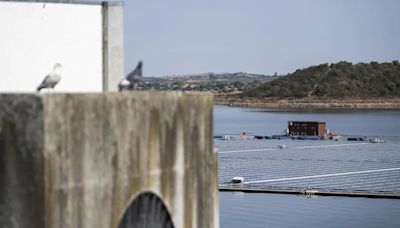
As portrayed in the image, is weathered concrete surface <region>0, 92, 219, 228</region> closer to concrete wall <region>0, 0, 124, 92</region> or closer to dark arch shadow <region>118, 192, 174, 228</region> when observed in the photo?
dark arch shadow <region>118, 192, 174, 228</region>

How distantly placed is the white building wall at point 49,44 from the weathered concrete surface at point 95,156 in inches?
37.5

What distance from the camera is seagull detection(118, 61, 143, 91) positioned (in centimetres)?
820

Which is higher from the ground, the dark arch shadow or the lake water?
the dark arch shadow

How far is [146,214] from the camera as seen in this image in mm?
8008

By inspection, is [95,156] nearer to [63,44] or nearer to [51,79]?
[51,79]

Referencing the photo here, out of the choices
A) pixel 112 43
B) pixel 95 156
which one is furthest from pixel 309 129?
pixel 95 156

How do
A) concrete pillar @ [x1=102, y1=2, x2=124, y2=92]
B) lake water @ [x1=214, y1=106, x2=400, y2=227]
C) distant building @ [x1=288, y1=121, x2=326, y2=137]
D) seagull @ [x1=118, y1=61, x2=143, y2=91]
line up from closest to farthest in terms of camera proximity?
seagull @ [x1=118, y1=61, x2=143, y2=91]
concrete pillar @ [x1=102, y1=2, x2=124, y2=92]
lake water @ [x1=214, y1=106, x2=400, y2=227]
distant building @ [x1=288, y1=121, x2=326, y2=137]

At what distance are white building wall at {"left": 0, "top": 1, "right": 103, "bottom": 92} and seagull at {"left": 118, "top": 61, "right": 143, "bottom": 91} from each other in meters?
0.44

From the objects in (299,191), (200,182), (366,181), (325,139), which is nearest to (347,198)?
(299,191)

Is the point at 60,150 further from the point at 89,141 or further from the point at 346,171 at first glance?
the point at 346,171

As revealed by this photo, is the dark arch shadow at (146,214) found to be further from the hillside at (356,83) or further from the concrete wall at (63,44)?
the hillside at (356,83)

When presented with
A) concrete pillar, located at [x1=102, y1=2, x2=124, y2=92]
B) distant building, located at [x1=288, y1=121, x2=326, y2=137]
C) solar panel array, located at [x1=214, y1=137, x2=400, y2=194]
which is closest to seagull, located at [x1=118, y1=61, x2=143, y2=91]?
concrete pillar, located at [x1=102, y1=2, x2=124, y2=92]

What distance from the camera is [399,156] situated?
6681 centimetres

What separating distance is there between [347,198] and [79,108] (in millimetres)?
33999
